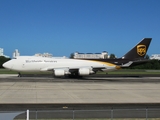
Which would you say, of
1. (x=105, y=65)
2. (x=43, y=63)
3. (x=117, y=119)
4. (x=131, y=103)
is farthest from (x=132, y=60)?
(x=117, y=119)

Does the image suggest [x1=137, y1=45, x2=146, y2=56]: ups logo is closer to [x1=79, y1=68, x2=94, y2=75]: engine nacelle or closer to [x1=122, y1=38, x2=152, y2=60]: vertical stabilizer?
[x1=122, y1=38, x2=152, y2=60]: vertical stabilizer

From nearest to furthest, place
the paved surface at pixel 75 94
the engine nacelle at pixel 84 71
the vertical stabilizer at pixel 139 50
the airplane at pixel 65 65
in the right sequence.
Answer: the paved surface at pixel 75 94 → the engine nacelle at pixel 84 71 → the airplane at pixel 65 65 → the vertical stabilizer at pixel 139 50

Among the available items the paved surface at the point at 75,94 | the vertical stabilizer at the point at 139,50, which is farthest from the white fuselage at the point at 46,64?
the paved surface at the point at 75,94

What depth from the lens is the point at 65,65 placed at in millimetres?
51031

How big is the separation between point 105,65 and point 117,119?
128 feet

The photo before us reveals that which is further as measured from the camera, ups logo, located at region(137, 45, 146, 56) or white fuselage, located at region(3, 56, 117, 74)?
ups logo, located at region(137, 45, 146, 56)

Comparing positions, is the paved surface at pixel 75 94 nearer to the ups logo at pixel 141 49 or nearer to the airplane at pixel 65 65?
the airplane at pixel 65 65

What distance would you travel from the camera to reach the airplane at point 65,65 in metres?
48.7

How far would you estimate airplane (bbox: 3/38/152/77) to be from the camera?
48688 mm

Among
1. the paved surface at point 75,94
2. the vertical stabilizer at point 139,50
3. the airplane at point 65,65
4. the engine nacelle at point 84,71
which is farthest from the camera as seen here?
the vertical stabilizer at point 139,50

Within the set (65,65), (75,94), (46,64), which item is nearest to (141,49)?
(65,65)

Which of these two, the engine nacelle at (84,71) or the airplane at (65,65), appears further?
the airplane at (65,65)

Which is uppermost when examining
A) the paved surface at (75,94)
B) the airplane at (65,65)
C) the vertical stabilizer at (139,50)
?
the vertical stabilizer at (139,50)

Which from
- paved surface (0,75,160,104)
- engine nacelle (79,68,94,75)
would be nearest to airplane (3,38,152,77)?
engine nacelle (79,68,94,75)
